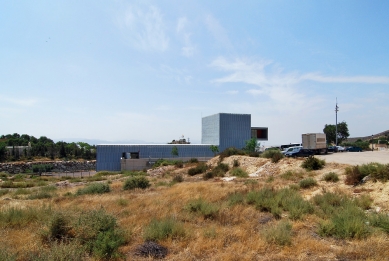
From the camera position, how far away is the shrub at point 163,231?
7293 mm

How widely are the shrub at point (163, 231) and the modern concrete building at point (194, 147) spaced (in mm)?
52790

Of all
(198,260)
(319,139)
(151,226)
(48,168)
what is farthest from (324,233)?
(48,168)

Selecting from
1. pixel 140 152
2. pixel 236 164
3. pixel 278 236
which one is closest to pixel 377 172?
pixel 278 236

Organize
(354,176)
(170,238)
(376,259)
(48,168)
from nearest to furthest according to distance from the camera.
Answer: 1. (376,259)
2. (170,238)
3. (354,176)
4. (48,168)

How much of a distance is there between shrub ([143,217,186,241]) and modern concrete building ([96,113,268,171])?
173ft

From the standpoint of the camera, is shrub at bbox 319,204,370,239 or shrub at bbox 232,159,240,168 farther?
shrub at bbox 232,159,240,168

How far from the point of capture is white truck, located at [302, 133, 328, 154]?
3816 centimetres

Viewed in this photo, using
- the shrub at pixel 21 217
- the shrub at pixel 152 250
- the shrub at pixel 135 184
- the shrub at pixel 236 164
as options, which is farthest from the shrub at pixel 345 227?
the shrub at pixel 236 164

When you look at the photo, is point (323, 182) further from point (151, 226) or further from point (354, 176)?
point (151, 226)

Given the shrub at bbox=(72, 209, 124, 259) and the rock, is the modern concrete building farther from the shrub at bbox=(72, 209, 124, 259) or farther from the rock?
the shrub at bbox=(72, 209, 124, 259)

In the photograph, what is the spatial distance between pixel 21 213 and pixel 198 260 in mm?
6868

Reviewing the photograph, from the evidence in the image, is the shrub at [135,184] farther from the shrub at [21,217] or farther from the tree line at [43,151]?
the tree line at [43,151]

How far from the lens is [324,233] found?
7.59 m

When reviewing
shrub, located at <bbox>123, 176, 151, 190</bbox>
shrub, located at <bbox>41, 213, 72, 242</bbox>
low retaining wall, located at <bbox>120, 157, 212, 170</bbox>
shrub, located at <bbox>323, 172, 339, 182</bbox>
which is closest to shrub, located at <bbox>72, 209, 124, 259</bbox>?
shrub, located at <bbox>41, 213, 72, 242</bbox>
